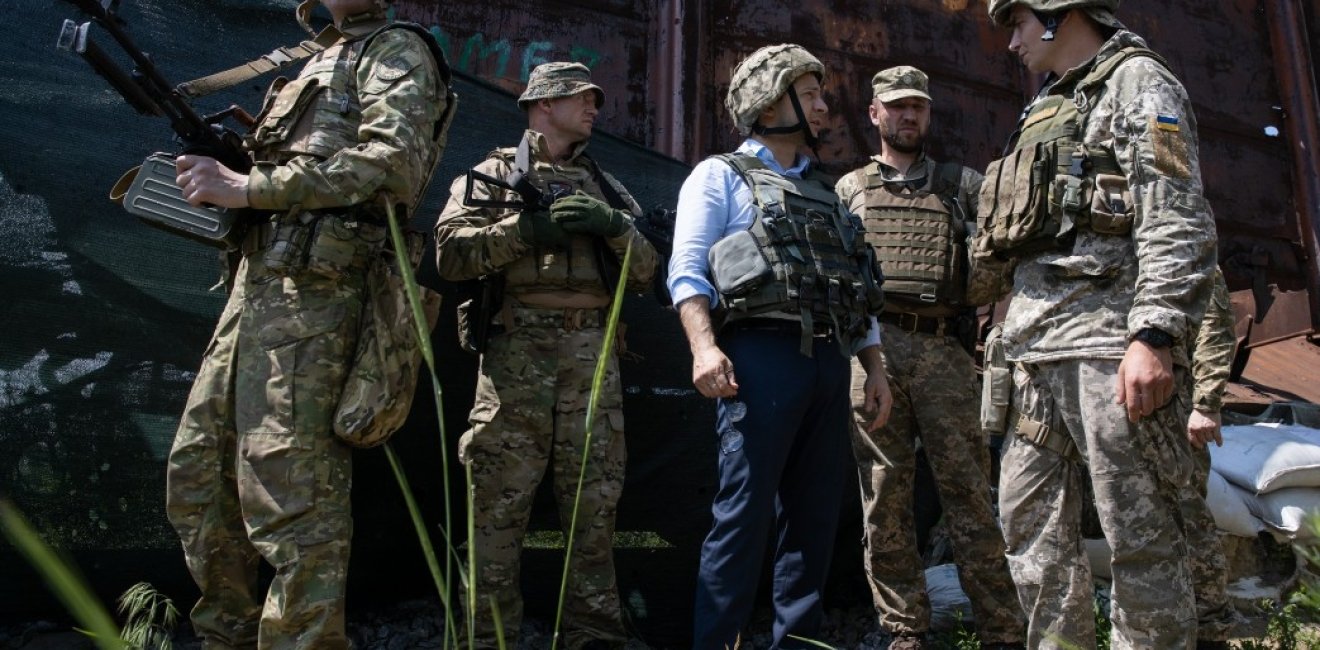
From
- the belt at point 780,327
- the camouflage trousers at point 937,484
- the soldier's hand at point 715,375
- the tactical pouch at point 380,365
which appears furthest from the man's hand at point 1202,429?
the tactical pouch at point 380,365

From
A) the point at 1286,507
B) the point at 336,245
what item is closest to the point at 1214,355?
the point at 1286,507

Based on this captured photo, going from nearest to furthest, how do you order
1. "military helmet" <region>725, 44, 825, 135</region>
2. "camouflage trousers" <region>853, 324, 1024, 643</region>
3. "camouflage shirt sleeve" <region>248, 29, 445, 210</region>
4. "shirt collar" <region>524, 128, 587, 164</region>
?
"camouflage shirt sleeve" <region>248, 29, 445, 210</region>, "military helmet" <region>725, 44, 825, 135</region>, "camouflage trousers" <region>853, 324, 1024, 643</region>, "shirt collar" <region>524, 128, 587, 164</region>

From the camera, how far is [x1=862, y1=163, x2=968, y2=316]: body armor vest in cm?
359

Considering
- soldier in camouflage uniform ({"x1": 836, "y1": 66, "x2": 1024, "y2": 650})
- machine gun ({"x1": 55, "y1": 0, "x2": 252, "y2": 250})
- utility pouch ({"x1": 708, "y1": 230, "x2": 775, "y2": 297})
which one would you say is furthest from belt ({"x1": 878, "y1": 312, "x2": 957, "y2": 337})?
machine gun ({"x1": 55, "y1": 0, "x2": 252, "y2": 250})

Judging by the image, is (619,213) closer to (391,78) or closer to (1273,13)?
(391,78)

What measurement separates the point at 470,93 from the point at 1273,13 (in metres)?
5.93

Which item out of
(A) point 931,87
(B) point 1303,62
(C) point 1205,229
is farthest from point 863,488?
(B) point 1303,62

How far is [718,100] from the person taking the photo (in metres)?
5.07

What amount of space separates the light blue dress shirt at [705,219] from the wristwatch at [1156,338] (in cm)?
100

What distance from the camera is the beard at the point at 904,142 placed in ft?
12.5

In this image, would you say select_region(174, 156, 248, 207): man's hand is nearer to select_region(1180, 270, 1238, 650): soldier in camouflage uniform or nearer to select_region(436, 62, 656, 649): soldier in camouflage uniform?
select_region(436, 62, 656, 649): soldier in camouflage uniform

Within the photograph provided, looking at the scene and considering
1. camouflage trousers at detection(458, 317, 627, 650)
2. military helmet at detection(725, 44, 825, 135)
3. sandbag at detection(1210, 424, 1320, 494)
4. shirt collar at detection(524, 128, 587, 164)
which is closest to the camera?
military helmet at detection(725, 44, 825, 135)

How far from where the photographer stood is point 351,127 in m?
2.71

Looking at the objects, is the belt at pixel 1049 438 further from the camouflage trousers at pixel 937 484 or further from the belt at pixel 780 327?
the camouflage trousers at pixel 937 484
